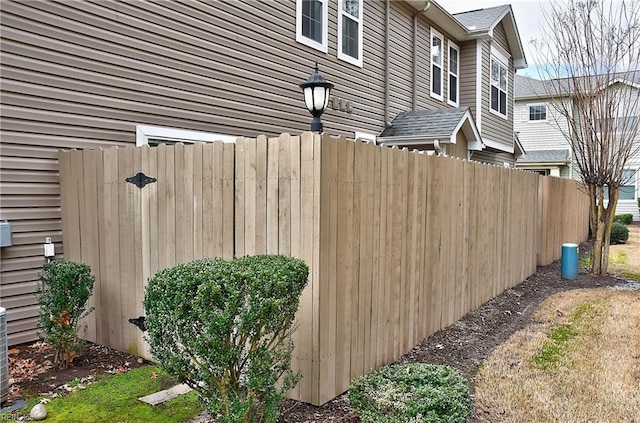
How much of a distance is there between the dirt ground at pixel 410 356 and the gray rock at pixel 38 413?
0.46 meters

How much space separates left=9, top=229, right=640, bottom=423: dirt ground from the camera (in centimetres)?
344

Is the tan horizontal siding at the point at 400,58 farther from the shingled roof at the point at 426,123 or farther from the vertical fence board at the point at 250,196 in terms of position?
the vertical fence board at the point at 250,196

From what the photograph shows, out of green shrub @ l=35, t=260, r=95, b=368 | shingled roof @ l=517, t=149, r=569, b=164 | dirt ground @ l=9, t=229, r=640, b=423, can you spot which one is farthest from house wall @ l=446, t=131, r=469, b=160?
shingled roof @ l=517, t=149, r=569, b=164

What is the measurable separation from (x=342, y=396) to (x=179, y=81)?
455 centimetres

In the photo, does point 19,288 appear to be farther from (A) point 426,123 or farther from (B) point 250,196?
(A) point 426,123


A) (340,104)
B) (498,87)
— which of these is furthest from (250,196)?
(498,87)

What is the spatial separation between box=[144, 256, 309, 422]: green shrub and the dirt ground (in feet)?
2.32

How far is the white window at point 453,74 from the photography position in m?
13.9

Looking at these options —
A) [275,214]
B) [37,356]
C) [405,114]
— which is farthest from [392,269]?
[405,114]

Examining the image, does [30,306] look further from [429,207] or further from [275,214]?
[429,207]

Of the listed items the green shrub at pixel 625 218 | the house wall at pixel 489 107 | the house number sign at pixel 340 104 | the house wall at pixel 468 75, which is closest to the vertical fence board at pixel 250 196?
the house number sign at pixel 340 104

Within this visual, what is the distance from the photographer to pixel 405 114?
1149 cm

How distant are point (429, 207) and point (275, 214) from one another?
2130 mm

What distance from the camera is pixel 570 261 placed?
8.97 meters
